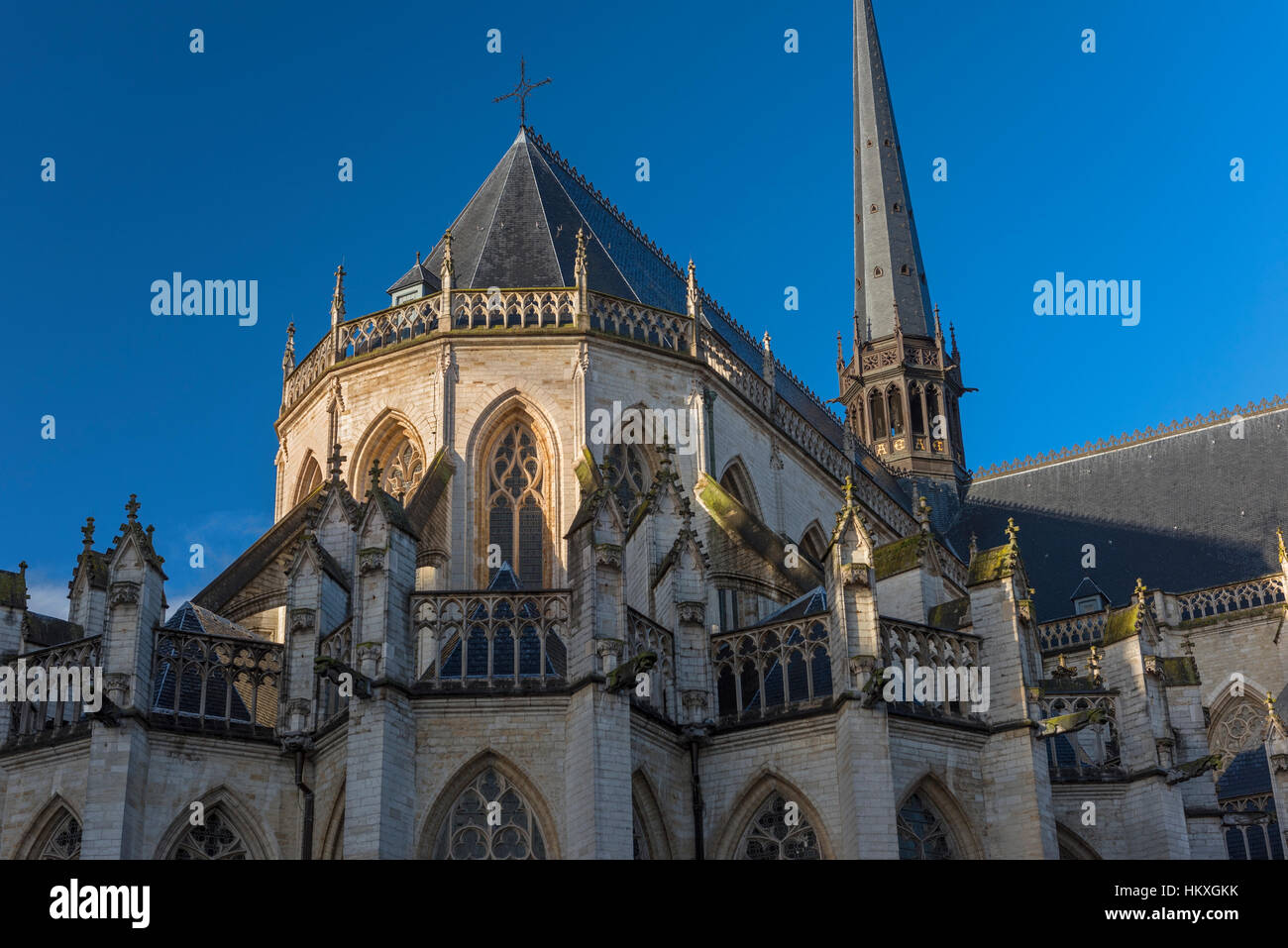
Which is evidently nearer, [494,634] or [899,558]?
[494,634]

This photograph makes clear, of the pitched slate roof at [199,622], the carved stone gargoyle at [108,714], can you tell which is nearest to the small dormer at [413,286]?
the pitched slate roof at [199,622]

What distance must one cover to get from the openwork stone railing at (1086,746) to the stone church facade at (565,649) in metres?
0.07

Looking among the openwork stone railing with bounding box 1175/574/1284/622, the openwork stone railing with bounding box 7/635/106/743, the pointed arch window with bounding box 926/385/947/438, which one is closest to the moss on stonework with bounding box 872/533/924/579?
the openwork stone railing with bounding box 7/635/106/743

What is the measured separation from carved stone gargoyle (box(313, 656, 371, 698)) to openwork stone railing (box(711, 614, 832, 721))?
4849 mm

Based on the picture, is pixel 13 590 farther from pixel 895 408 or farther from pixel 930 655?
pixel 895 408

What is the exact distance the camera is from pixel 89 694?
20.5 metres

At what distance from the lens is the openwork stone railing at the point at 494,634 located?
67.0 feet

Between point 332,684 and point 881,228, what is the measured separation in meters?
31.3

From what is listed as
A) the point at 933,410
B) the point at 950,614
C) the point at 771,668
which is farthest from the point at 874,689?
the point at 933,410

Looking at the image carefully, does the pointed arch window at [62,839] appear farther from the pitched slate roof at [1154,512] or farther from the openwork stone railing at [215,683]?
the pitched slate roof at [1154,512]

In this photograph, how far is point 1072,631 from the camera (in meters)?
37.6

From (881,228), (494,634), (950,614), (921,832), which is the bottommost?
(921,832)

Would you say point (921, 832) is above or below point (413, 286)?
below

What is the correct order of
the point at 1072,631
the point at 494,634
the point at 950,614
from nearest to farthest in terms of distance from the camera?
1. the point at 494,634
2. the point at 950,614
3. the point at 1072,631
